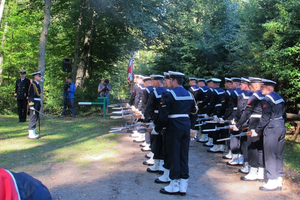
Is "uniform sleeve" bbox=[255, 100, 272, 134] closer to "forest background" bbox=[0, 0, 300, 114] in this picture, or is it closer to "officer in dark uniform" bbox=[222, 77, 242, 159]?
"officer in dark uniform" bbox=[222, 77, 242, 159]

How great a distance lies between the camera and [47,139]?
Answer: 414 inches

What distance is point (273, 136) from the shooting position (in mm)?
5992

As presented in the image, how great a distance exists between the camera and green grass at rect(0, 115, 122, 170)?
7855mm

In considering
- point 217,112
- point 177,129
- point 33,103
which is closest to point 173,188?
point 177,129

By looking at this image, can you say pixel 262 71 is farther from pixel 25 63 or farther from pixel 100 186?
pixel 25 63

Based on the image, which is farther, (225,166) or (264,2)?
(264,2)

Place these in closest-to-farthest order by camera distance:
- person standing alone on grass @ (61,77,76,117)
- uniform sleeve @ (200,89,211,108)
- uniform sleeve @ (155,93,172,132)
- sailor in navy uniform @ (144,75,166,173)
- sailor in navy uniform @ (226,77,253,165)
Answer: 1. uniform sleeve @ (155,93,172,132)
2. sailor in navy uniform @ (144,75,166,173)
3. sailor in navy uniform @ (226,77,253,165)
4. uniform sleeve @ (200,89,211,108)
5. person standing alone on grass @ (61,77,76,117)

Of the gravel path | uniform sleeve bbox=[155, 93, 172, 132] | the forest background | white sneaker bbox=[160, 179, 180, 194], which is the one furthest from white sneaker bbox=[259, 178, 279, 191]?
the forest background

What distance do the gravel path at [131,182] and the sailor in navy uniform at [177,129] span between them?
11.5 inches

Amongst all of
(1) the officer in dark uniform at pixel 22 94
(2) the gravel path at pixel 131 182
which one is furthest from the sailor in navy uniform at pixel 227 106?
(1) the officer in dark uniform at pixel 22 94

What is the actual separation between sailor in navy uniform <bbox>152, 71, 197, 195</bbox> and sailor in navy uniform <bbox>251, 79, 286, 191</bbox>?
5.26 feet

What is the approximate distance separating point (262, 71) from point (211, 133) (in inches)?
161

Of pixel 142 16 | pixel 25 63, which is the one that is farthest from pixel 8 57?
pixel 142 16

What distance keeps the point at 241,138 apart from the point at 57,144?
19.2 feet
